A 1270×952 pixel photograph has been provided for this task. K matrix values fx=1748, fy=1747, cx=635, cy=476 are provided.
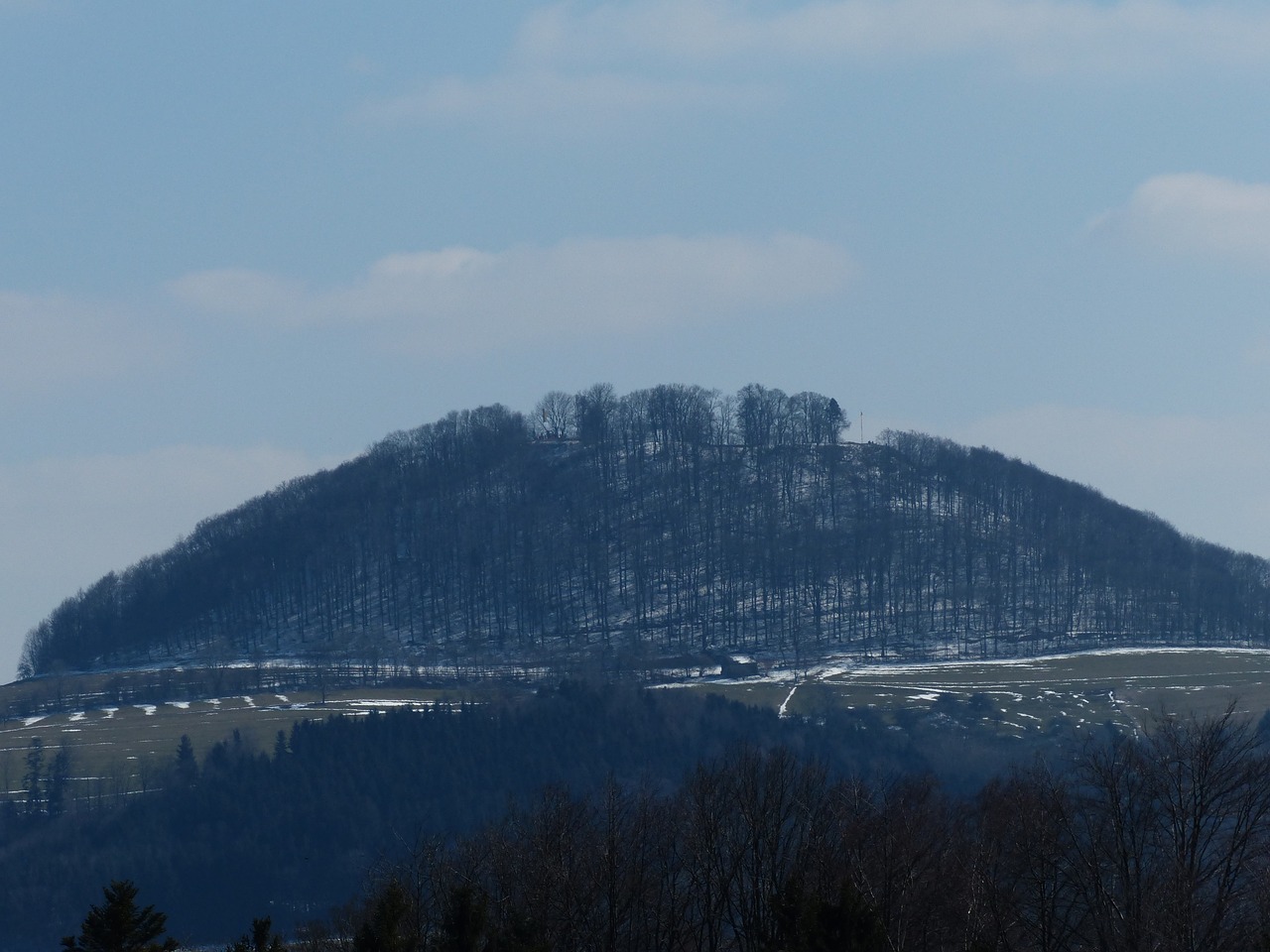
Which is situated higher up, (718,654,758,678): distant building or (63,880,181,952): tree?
(718,654,758,678): distant building

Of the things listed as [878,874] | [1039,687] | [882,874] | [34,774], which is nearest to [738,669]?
[1039,687]

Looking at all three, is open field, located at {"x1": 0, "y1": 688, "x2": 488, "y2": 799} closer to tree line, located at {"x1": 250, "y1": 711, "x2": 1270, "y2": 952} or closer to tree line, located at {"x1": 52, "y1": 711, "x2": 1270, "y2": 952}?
tree line, located at {"x1": 52, "y1": 711, "x2": 1270, "y2": 952}

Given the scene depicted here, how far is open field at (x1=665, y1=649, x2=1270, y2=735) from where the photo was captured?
16625 cm

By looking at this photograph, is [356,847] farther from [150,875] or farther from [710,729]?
[710,729]

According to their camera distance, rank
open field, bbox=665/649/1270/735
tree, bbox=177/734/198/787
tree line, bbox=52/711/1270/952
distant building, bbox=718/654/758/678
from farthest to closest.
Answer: distant building, bbox=718/654/758/678, open field, bbox=665/649/1270/735, tree, bbox=177/734/198/787, tree line, bbox=52/711/1270/952

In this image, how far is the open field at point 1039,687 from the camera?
16625 centimetres

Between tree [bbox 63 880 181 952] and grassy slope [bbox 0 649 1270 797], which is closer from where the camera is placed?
tree [bbox 63 880 181 952]

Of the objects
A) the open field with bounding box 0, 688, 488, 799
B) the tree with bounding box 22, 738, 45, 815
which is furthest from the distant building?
the tree with bounding box 22, 738, 45, 815

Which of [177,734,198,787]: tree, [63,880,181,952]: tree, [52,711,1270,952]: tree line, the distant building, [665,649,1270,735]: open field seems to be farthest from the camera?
the distant building

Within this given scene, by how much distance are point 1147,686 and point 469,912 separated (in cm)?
13972

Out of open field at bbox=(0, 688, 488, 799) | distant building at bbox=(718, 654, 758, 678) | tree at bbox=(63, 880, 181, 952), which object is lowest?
tree at bbox=(63, 880, 181, 952)

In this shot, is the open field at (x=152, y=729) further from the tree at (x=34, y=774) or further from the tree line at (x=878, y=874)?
the tree line at (x=878, y=874)

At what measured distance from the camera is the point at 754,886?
64312 mm

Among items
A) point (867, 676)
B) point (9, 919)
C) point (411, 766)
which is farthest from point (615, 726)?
point (9, 919)
